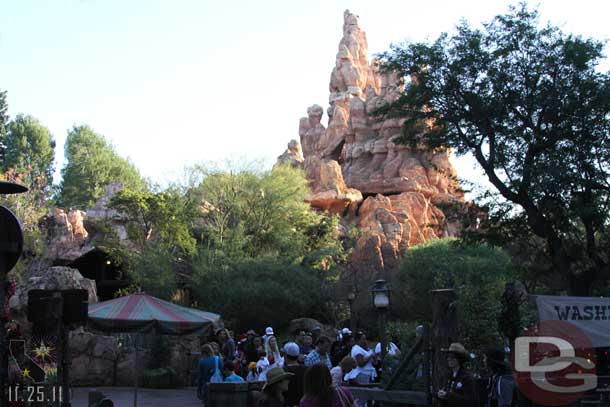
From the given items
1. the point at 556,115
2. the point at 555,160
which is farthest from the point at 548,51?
the point at 555,160

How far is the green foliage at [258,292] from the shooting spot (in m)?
32.5

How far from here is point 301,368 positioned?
315 inches

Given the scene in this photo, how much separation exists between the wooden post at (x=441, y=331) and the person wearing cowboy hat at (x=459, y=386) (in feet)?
5.27

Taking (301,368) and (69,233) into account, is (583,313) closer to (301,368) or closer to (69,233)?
(301,368)

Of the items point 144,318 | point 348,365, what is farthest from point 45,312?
point 144,318

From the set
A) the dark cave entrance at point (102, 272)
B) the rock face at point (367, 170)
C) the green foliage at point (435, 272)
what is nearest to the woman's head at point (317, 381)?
the green foliage at point (435, 272)

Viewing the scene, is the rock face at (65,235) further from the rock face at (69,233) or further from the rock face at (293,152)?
the rock face at (293,152)

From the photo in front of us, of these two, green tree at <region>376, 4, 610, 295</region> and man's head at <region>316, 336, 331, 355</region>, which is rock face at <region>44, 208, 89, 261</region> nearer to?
green tree at <region>376, 4, 610, 295</region>

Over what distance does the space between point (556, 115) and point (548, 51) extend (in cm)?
165

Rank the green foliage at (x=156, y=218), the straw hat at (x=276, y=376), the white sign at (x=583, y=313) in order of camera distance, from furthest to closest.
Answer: the green foliage at (x=156, y=218)
the white sign at (x=583, y=313)
the straw hat at (x=276, y=376)

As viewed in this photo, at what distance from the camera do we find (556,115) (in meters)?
18.3

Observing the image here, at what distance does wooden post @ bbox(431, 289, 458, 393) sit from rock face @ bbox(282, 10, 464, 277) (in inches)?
1209

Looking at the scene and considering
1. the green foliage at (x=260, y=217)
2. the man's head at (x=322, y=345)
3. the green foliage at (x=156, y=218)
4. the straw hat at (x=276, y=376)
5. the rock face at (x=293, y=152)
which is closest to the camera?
the straw hat at (x=276, y=376)

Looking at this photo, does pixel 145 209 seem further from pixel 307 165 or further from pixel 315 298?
pixel 307 165
